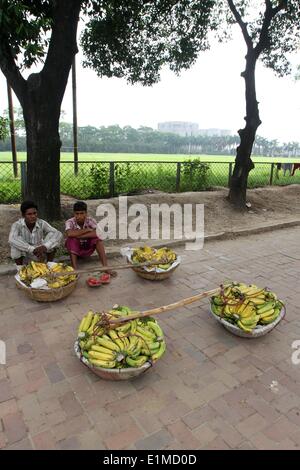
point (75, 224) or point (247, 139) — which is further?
point (247, 139)

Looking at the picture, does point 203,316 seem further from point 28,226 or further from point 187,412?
point 28,226

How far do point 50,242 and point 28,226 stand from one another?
0.40m

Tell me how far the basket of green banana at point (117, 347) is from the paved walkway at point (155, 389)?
0.71 ft

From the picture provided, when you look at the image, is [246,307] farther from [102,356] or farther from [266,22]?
[266,22]

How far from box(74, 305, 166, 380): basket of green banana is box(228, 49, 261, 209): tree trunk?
7142 mm

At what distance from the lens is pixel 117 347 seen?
2678mm

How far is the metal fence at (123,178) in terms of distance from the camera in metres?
8.06

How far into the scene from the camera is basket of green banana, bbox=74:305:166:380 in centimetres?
257

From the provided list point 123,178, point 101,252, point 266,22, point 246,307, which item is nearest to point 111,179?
point 123,178

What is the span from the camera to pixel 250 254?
6.25 m

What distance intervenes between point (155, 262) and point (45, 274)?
1.46 m

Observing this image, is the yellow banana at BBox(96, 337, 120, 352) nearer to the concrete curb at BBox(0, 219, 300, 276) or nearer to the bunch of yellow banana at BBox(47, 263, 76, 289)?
the bunch of yellow banana at BBox(47, 263, 76, 289)

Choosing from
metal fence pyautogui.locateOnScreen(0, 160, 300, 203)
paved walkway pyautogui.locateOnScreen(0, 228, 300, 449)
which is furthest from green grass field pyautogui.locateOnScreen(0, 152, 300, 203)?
paved walkway pyautogui.locateOnScreen(0, 228, 300, 449)

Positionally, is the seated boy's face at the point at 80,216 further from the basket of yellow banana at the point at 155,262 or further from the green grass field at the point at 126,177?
the green grass field at the point at 126,177
